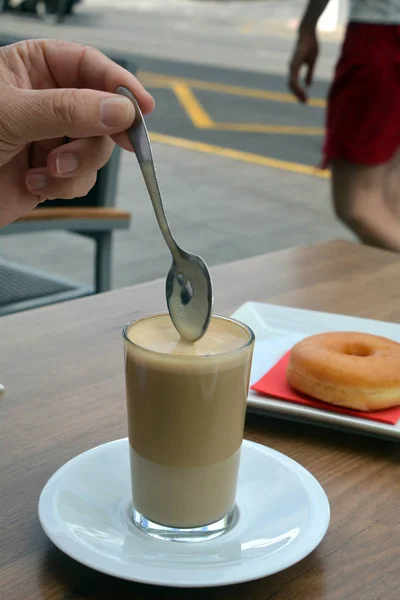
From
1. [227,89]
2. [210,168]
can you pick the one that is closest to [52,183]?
[210,168]

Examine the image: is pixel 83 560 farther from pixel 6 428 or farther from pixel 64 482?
pixel 6 428

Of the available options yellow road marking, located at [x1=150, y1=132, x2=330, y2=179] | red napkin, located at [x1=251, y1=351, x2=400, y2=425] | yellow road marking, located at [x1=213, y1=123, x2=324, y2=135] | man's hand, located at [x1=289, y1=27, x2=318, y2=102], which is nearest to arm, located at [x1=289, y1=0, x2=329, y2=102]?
man's hand, located at [x1=289, y1=27, x2=318, y2=102]

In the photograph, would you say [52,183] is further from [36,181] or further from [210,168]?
[210,168]

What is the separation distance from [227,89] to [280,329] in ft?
27.6

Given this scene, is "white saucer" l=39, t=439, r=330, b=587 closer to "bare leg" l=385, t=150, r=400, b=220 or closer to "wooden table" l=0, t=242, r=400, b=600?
"wooden table" l=0, t=242, r=400, b=600

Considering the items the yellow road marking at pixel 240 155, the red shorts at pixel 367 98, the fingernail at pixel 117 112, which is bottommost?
the yellow road marking at pixel 240 155

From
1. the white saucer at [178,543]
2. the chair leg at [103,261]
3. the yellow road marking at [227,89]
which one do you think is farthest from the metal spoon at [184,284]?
the yellow road marking at [227,89]

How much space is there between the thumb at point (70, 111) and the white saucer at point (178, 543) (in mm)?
344

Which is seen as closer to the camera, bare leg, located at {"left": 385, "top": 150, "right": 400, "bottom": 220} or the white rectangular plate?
the white rectangular plate

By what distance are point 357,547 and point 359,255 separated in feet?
3.42

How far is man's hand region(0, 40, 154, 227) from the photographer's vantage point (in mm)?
867

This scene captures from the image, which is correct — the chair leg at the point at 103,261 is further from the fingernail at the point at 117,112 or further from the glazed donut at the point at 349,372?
the fingernail at the point at 117,112

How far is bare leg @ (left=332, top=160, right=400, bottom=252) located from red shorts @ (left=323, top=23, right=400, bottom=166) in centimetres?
4

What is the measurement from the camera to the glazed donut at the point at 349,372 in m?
0.96
